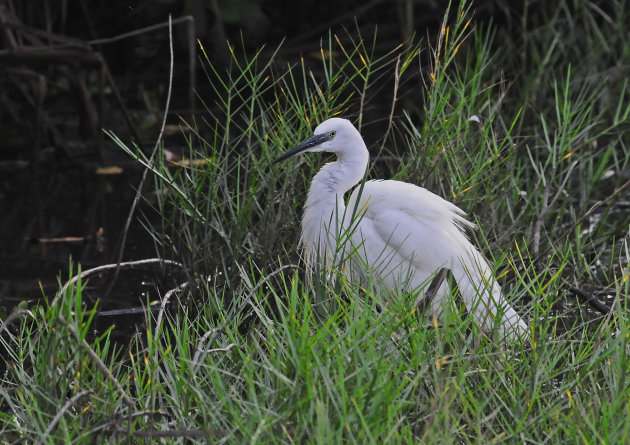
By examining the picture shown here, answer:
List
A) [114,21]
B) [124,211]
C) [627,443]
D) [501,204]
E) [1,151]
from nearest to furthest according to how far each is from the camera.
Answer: [627,443] < [501,204] < [124,211] < [1,151] < [114,21]

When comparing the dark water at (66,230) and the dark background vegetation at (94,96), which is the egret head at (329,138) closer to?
the dark background vegetation at (94,96)

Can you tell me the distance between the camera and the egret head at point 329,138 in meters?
2.97

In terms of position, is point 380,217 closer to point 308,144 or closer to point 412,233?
point 412,233

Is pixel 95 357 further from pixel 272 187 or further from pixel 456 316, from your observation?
pixel 272 187

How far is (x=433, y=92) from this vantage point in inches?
124

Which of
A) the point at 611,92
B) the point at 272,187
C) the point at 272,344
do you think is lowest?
the point at 611,92

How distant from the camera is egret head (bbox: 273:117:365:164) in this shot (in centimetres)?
297

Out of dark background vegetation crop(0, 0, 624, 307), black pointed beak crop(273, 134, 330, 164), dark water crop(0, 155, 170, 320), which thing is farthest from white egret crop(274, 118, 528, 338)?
dark water crop(0, 155, 170, 320)

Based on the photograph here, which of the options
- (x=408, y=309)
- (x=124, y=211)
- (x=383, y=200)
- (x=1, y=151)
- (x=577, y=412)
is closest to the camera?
(x=577, y=412)

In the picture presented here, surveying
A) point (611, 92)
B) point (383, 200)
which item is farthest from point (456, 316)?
point (611, 92)

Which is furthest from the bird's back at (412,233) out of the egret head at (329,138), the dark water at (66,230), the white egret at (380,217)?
the dark water at (66,230)

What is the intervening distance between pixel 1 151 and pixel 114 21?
1665 millimetres

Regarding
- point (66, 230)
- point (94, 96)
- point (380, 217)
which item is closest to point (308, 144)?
point (380, 217)

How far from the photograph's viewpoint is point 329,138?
9.84ft
